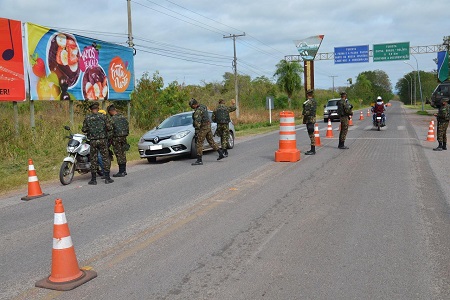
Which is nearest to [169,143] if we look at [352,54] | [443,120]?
[443,120]

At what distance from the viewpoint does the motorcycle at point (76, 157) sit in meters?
9.76

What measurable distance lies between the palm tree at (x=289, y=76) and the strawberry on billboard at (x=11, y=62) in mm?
40716

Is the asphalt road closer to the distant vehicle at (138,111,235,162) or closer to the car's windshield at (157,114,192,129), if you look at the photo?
the distant vehicle at (138,111,235,162)

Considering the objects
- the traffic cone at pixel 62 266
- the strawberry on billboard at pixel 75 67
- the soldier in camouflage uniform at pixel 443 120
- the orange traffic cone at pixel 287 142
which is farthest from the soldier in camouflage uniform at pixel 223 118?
the traffic cone at pixel 62 266

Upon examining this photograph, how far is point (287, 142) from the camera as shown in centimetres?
1166

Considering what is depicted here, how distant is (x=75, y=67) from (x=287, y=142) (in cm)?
1023

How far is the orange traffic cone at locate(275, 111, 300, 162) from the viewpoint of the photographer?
11547 mm

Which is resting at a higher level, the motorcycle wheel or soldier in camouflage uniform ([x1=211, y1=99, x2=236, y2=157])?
soldier in camouflage uniform ([x1=211, y1=99, x2=236, y2=157])

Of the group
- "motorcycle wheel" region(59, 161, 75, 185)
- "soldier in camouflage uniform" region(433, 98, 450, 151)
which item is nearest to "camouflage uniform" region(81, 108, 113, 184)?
"motorcycle wheel" region(59, 161, 75, 185)

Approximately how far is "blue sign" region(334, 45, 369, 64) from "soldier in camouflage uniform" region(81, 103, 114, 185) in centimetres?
3999

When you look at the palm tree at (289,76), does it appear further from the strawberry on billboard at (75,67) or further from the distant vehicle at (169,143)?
the distant vehicle at (169,143)

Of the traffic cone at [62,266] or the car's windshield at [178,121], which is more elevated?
the car's windshield at [178,121]

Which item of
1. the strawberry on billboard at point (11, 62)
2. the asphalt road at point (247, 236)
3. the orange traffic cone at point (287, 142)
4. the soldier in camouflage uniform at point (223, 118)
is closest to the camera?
the asphalt road at point (247, 236)

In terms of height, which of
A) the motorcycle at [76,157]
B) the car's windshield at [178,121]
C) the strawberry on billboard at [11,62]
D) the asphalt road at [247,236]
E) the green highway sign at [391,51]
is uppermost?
the green highway sign at [391,51]
